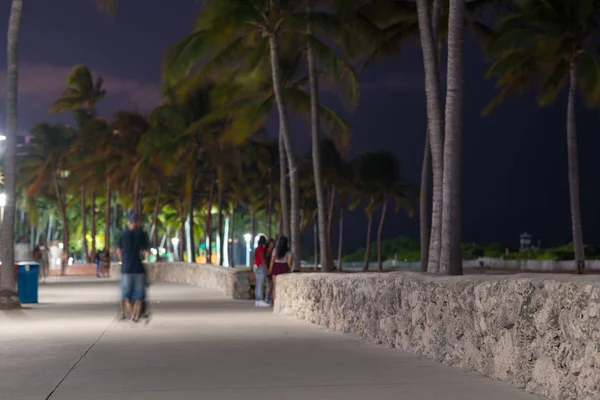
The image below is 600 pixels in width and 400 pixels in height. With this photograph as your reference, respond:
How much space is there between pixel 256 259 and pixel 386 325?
14.1 m

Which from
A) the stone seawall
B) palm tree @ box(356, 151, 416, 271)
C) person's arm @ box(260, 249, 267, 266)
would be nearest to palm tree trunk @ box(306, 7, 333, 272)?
the stone seawall

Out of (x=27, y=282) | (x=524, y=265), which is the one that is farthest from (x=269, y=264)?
(x=524, y=265)

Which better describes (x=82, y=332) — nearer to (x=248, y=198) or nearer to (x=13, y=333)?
(x=13, y=333)

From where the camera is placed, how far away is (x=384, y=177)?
11662 cm

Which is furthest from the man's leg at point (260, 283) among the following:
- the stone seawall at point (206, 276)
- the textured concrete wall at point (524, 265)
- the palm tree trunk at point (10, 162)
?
the textured concrete wall at point (524, 265)

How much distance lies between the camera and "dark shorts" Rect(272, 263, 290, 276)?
94.1 ft

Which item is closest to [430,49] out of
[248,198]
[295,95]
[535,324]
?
[535,324]

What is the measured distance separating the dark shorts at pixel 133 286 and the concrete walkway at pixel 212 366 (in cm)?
57

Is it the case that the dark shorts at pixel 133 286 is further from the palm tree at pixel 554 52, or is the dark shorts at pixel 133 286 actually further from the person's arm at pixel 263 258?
the palm tree at pixel 554 52

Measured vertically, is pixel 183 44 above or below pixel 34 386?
above

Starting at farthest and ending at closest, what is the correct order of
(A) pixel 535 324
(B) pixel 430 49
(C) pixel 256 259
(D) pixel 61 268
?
(D) pixel 61 268 → (C) pixel 256 259 → (B) pixel 430 49 → (A) pixel 535 324

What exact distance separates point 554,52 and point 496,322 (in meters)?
34.9

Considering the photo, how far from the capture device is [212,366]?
43.1 ft

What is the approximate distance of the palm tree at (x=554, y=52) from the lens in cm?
4250
